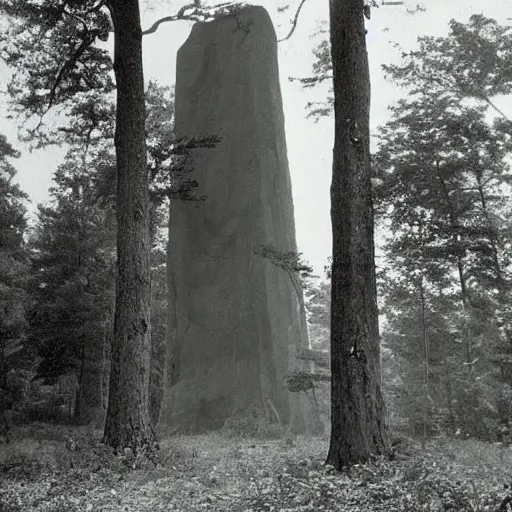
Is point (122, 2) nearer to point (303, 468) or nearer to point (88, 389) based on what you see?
point (303, 468)

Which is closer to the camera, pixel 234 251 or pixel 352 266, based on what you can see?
pixel 352 266

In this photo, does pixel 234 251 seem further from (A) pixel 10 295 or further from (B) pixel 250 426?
(A) pixel 10 295

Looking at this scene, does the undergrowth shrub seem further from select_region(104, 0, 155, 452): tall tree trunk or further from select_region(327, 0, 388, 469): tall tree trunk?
select_region(327, 0, 388, 469): tall tree trunk

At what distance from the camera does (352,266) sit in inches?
276

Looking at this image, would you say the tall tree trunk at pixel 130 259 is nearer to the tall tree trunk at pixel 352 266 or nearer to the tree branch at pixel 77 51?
the tree branch at pixel 77 51

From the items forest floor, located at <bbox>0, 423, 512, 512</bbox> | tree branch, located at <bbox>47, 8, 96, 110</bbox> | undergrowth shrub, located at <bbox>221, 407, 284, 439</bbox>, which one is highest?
tree branch, located at <bbox>47, 8, 96, 110</bbox>

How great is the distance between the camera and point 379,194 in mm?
15352

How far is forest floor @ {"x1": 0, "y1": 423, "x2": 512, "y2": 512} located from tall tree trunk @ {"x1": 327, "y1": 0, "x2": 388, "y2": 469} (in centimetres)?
46

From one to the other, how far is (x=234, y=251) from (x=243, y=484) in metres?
11.7

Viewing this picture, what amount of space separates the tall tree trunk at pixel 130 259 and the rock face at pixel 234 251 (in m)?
6.16

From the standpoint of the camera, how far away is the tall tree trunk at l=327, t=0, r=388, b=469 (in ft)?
21.6

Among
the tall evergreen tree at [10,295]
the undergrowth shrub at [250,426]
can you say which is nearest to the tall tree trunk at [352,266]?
the undergrowth shrub at [250,426]

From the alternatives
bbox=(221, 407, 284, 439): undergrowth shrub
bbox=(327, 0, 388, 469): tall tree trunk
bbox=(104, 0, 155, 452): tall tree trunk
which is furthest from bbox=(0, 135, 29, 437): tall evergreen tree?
bbox=(327, 0, 388, 469): tall tree trunk

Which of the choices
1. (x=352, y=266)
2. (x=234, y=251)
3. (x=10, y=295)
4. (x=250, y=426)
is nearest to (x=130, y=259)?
(x=352, y=266)
